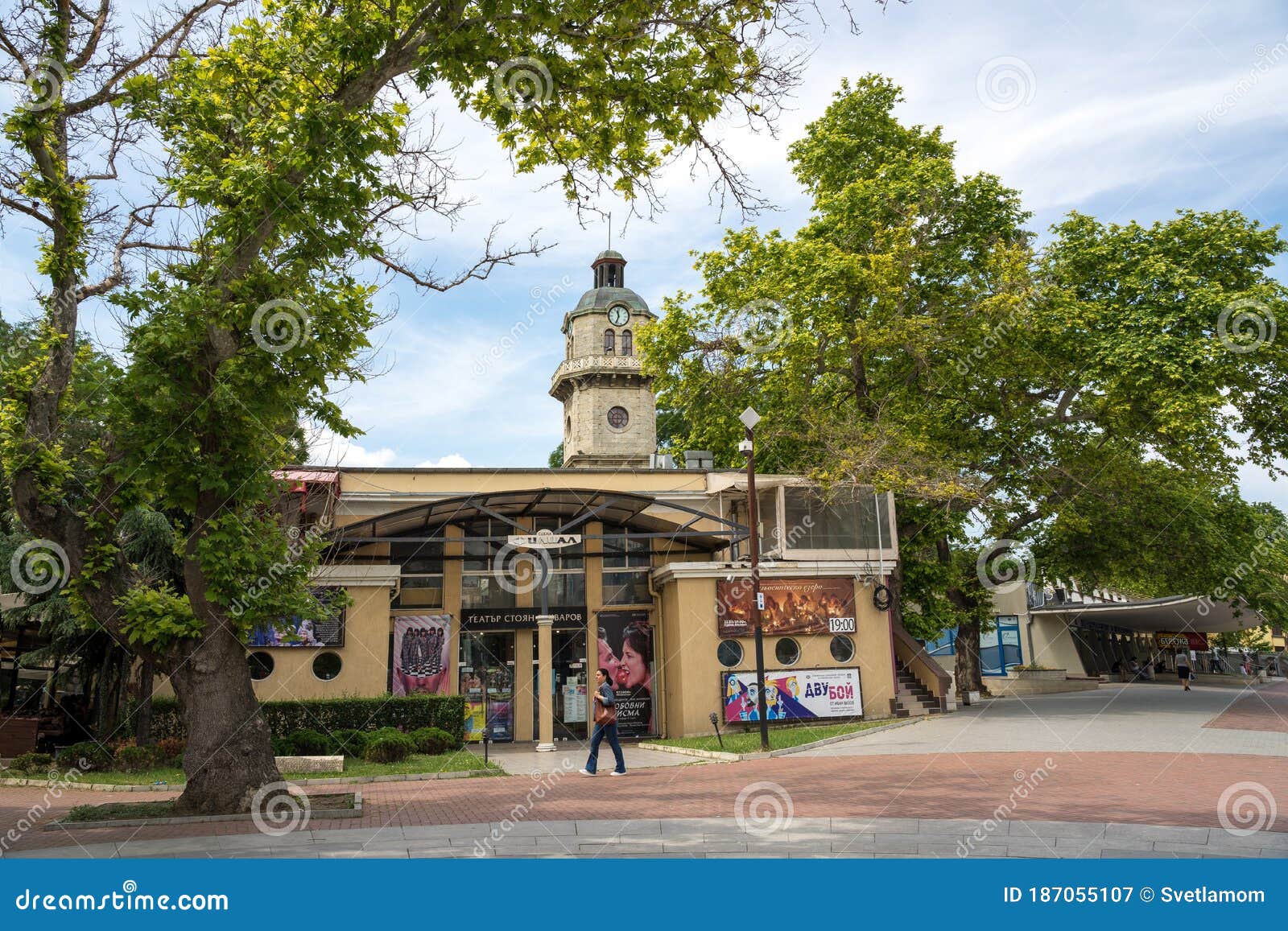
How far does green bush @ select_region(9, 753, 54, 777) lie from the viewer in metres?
14.2

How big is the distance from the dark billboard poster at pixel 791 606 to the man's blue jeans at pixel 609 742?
7.56 metres

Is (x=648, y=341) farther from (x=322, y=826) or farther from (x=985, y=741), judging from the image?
(x=322, y=826)

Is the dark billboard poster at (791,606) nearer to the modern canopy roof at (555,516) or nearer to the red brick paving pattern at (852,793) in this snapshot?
the modern canopy roof at (555,516)

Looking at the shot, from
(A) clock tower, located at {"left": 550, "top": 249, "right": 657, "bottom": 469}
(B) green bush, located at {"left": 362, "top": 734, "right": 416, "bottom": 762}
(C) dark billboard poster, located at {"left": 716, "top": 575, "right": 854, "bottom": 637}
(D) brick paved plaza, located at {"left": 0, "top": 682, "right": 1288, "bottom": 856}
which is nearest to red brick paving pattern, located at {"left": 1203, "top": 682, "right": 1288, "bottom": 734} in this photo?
(D) brick paved plaza, located at {"left": 0, "top": 682, "right": 1288, "bottom": 856}

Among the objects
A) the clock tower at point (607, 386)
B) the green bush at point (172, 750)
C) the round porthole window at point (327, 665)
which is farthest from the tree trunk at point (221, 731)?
the clock tower at point (607, 386)

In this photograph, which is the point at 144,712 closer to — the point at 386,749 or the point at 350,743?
the point at 350,743

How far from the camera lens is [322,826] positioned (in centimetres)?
890

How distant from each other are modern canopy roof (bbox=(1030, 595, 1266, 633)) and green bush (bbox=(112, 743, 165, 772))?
32626 millimetres

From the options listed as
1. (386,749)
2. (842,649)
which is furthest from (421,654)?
(842,649)

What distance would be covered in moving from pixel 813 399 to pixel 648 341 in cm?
511

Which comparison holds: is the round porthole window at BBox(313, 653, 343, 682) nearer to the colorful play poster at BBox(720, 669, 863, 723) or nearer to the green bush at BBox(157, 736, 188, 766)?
the green bush at BBox(157, 736, 188, 766)

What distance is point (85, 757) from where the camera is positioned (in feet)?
49.1

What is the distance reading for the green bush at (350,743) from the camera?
54.0 ft

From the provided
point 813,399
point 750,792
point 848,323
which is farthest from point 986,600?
point 750,792
